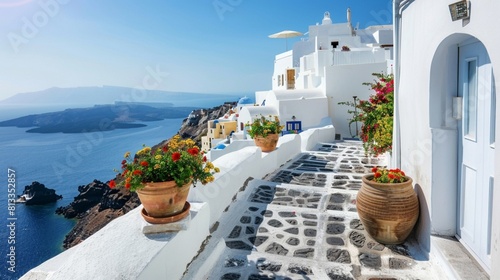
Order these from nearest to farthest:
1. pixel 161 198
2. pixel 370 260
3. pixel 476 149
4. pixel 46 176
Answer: pixel 476 149 → pixel 161 198 → pixel 370 260 → pixel 46 176

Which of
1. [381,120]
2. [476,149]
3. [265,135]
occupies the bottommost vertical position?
[265,135]

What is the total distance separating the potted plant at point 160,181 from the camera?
293 centimetres

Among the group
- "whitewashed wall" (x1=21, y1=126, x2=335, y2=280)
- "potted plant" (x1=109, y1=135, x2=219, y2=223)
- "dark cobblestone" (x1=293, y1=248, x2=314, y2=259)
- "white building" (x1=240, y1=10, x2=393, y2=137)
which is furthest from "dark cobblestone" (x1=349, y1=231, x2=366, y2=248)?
"white building" (x1=240, y1=10, x2=393, y2=137)

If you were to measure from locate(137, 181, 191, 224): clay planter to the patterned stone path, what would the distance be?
0.63m

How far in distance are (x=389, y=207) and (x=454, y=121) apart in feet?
3.79

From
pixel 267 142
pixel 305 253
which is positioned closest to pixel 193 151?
pixel 305 253

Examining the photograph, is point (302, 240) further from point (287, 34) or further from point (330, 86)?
point (287, 34)

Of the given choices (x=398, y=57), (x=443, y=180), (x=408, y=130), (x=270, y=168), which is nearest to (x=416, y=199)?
(x=443, y=180)

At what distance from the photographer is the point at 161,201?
2.99m

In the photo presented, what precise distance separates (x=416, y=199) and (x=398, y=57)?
81.3 inches

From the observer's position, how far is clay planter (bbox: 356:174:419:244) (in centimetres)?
359

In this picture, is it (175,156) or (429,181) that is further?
(429,181)

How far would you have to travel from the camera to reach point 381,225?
371 cm

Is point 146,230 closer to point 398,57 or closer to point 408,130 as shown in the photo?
point 408,130
